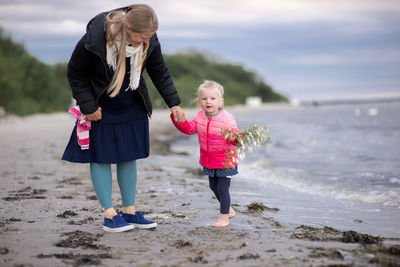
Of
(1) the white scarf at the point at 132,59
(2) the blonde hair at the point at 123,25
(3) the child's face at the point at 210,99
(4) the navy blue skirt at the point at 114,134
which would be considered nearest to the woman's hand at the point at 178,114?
(3) the child's face at the point at 210,99

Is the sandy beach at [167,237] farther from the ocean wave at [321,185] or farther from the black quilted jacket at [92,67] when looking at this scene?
the ocean wave at [321,185]

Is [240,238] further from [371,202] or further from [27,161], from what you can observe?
[27,161]

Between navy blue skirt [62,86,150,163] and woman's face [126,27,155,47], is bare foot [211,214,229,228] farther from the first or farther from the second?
woman's face [126,27,155,47]

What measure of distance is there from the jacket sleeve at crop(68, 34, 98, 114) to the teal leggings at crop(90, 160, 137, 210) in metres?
0.52

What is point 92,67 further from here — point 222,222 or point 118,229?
point 222,222

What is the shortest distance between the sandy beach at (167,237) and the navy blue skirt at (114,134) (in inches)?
23.5

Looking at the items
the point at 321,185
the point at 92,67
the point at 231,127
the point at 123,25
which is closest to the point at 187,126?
the point at 231,127

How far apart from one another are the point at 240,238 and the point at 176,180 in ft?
10.2

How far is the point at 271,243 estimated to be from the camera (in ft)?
10.8

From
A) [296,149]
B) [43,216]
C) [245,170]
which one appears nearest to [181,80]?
[296,149]

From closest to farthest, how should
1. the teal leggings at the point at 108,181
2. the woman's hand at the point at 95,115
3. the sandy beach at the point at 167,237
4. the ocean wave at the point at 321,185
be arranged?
the sandy beach at the point at 167,237
the woman's hand at the point at 95,115
the teal leggings at the point at 108,181
the ocean wave at the point at 321,185

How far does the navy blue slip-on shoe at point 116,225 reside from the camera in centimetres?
360

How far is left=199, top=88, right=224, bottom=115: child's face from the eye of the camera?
389 centimetres

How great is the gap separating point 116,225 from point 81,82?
1150 mm
